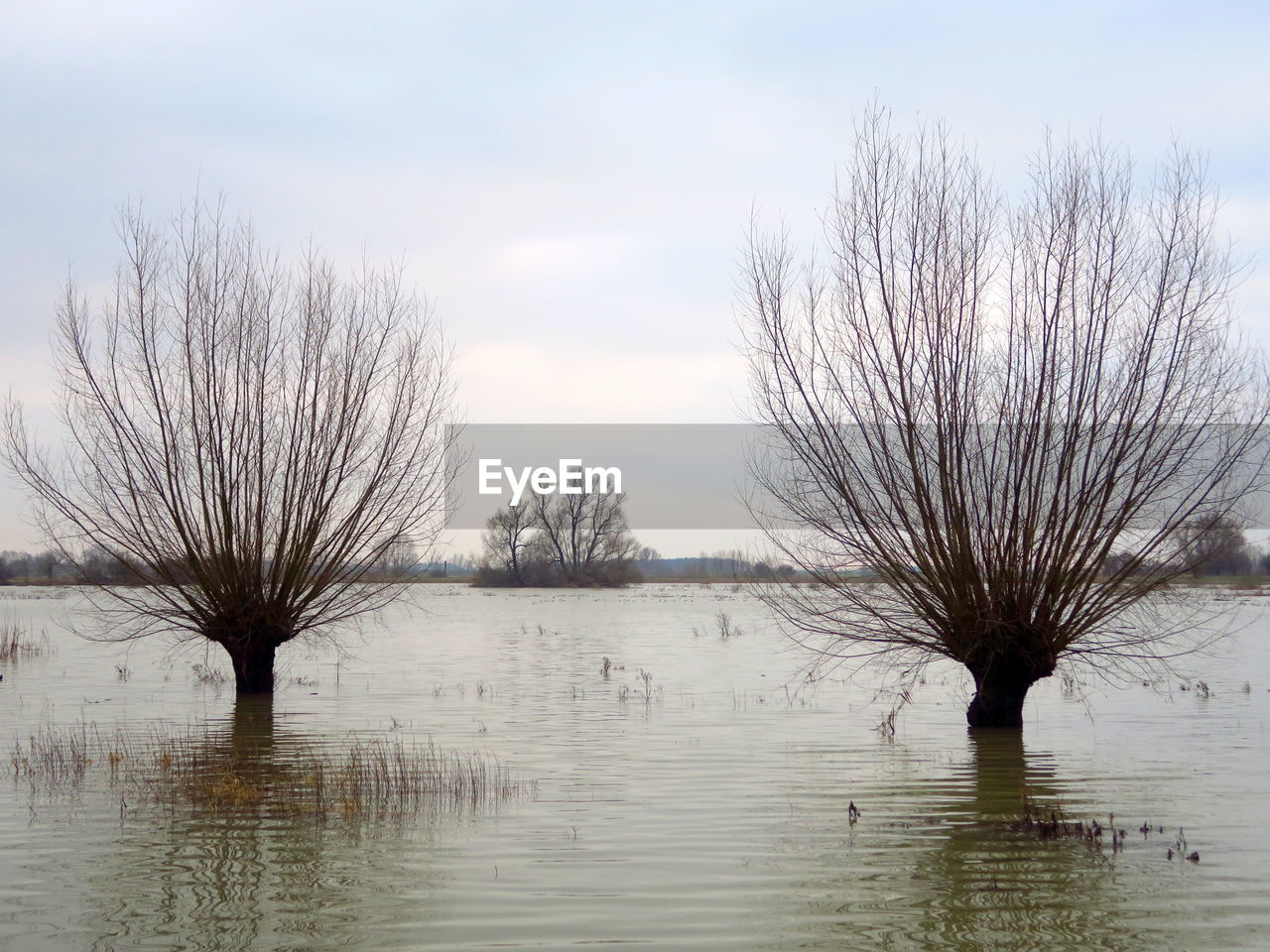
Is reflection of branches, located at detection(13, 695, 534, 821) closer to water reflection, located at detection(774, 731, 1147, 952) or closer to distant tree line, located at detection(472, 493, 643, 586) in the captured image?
water reflection, located at detection(774, 731, 1147, 952)

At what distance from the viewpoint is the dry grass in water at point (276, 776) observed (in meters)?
9.50

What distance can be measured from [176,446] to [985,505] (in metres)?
11.5

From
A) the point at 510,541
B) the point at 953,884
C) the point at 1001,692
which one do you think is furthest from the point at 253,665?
the point at 510,541

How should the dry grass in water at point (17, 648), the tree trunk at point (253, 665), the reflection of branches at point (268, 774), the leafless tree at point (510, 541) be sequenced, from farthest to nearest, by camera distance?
1. the leafless tree at point (510, 541)
2. the dry grass in water at point (17, 648)
3. the tree trunk at point (253, 665)
4. the reflection of branches at point (268, 774)

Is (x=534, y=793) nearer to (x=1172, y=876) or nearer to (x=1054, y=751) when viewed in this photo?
(x=1172, y=876)

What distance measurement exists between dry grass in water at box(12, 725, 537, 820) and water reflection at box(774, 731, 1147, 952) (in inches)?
124

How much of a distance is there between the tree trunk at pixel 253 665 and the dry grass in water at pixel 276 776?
14.1ft

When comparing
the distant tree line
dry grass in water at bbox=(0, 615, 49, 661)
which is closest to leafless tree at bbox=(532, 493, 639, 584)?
the distant tree line

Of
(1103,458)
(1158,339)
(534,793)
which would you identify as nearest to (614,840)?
(534,793)

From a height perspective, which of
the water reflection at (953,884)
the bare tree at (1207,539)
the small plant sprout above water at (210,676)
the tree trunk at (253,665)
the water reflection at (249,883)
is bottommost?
the small plant sprout above water at (210,676)

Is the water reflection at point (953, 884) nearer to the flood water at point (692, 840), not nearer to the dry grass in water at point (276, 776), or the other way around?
the flood water at point (692, 840)

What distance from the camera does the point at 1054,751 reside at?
13078 mm

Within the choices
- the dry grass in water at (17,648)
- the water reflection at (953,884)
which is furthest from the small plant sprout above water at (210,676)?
the water reflection at (953,884)

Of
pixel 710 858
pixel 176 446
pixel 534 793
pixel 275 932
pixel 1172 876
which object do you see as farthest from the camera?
pixel 176 446
